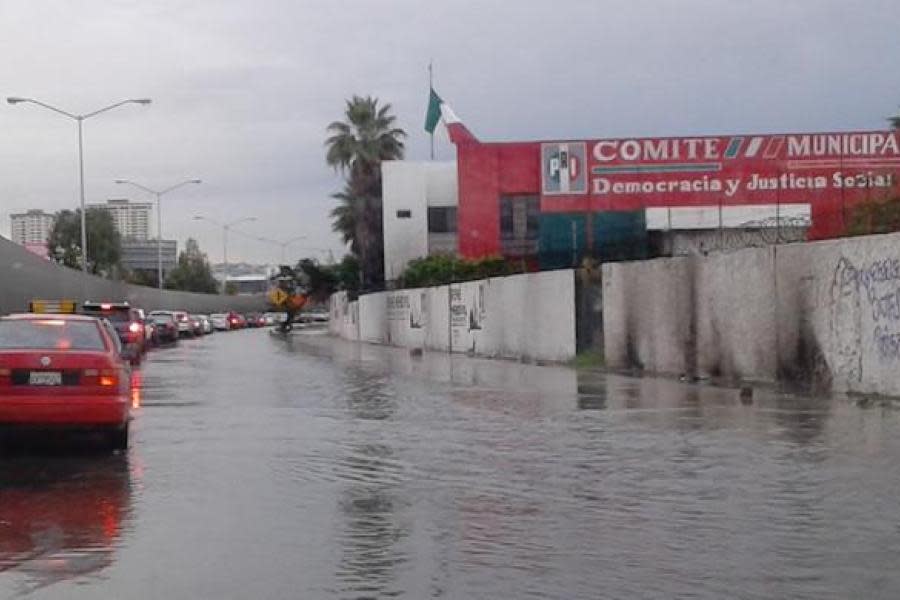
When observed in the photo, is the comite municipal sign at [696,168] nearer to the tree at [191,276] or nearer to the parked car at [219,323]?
the parked car at [219,323]

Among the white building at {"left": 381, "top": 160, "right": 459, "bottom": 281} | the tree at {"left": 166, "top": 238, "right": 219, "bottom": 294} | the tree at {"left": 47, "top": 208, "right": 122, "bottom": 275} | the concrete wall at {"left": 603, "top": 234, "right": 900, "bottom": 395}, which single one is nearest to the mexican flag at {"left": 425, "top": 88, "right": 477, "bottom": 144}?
the white building at {"left": 381, "top": 160, "right": 459, "bottom": 281}

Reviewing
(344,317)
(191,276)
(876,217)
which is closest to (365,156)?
(344,317)

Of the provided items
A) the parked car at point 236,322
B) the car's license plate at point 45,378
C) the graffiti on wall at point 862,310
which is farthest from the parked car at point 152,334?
the parked car at point 236,322

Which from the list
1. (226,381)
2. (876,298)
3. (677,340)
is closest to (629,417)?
(876,298)

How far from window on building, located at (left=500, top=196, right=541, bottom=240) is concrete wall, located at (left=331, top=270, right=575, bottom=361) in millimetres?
6173

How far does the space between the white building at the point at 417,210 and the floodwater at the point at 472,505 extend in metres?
46.5

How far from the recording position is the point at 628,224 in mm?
57750

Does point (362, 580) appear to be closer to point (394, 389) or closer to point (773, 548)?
point (773, 548)

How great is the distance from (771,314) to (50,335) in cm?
1236

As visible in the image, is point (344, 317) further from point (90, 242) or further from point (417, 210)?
point (90, 242)

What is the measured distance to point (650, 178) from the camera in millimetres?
58844

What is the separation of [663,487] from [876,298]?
28.2ft

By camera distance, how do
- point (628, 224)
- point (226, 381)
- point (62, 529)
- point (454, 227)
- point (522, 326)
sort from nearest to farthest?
point (62, 529), point (226, 381), point (522, 326), point (628, 224), point (454, 227)

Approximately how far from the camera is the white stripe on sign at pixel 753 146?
5834 cm
